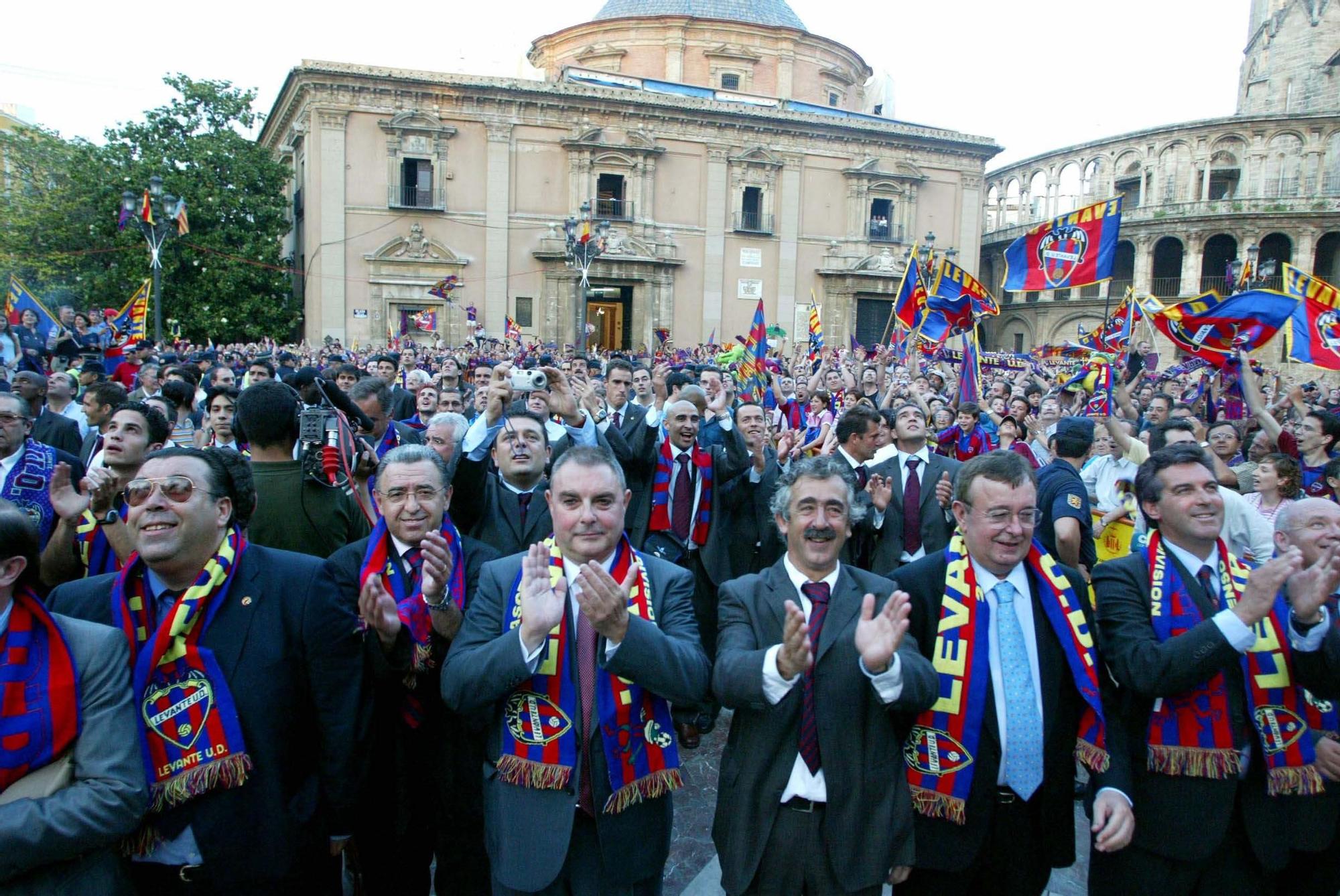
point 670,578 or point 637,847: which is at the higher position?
point 670,578

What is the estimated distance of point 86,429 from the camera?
6.77 metres

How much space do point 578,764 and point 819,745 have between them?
28.9 inches

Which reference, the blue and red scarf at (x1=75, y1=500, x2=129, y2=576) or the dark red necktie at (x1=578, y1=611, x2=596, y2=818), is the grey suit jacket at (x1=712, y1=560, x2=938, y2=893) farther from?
the blue and red scarf at (x1=75, y1=500, x2=129, y2=576)

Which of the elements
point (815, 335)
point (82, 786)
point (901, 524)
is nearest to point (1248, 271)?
point (815, 335)

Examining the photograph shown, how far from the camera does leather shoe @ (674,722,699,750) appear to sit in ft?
15.8

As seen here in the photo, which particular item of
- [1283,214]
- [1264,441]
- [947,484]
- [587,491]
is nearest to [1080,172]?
[1283,214]

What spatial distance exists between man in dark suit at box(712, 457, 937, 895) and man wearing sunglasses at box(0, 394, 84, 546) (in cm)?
332

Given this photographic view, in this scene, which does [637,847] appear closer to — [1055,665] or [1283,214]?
[1055,665]

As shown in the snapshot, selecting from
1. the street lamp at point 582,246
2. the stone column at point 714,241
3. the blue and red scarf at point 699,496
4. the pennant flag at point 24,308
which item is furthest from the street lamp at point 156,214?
Result: the stone column at point 714,241

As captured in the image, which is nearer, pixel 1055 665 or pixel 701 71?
pixel 1055 665

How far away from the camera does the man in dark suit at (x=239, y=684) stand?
238cm

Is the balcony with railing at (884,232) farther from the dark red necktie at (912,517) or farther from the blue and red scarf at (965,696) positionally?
the blue and red scarf at (965,696)

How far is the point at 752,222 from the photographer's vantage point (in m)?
33.1

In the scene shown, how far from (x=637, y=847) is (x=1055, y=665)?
4.82ft
